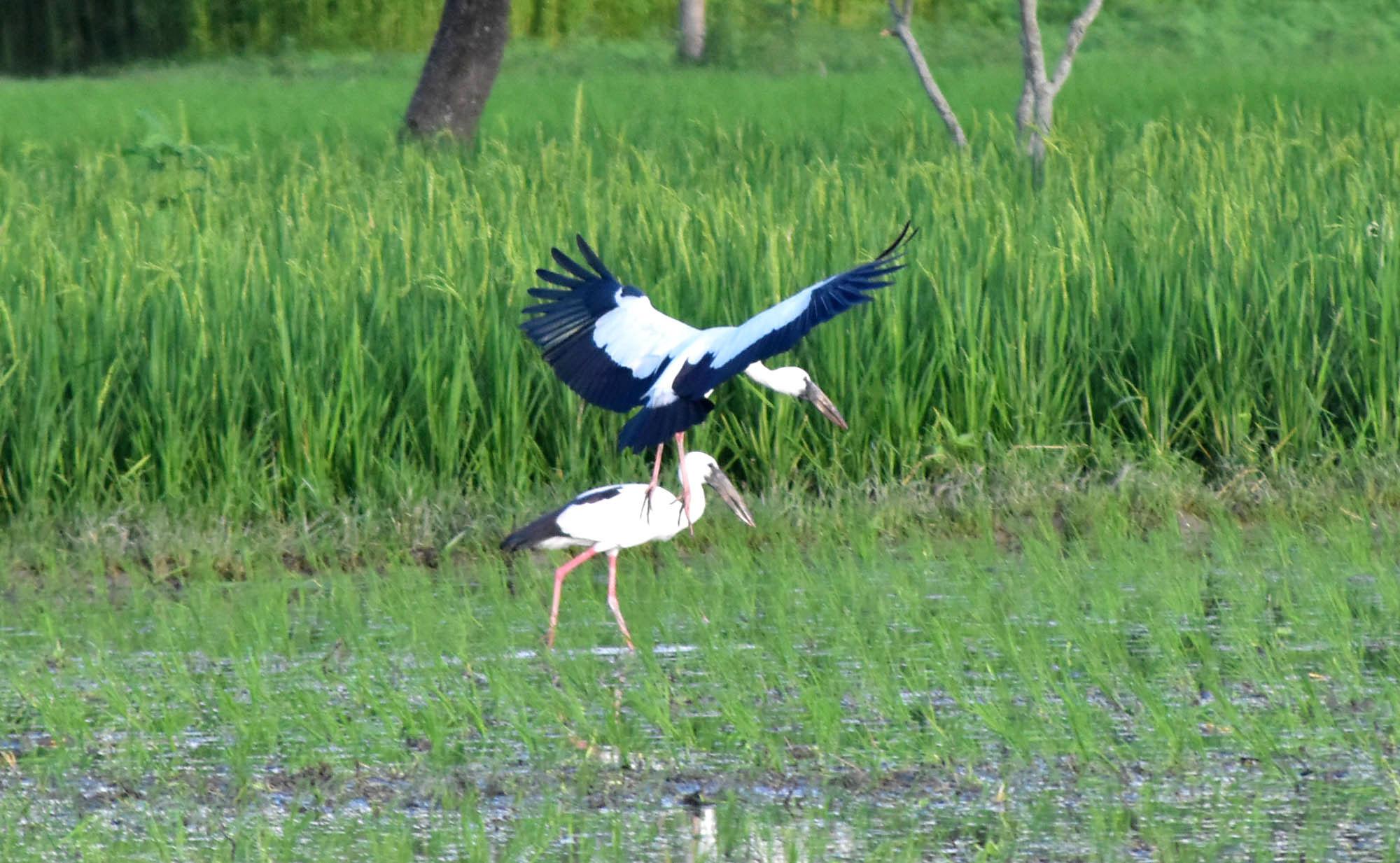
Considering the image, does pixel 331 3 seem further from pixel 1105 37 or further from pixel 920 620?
pixel 920 620

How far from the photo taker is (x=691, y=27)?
2591 centimetres

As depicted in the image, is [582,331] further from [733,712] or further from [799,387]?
[733,712]

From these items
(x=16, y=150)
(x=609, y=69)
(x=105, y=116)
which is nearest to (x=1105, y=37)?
(x=609, y=69)

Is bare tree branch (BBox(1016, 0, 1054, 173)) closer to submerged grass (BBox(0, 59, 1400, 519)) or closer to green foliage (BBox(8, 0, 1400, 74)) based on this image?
submerged grass (BBox(0, 59, 1400, 519))

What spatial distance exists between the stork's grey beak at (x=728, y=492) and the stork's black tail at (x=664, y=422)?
2.19 feet

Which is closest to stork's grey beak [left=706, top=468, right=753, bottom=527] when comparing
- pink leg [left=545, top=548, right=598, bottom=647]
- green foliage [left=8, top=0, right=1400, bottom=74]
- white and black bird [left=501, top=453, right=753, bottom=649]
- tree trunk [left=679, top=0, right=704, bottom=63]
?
white and black bird [left=501, top=453, right=753, bottom=649]

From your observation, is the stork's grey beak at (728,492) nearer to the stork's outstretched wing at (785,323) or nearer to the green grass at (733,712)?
the green grass at (733,712)

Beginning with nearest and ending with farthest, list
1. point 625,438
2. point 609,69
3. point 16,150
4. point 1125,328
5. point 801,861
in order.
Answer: point 801,861 → point 625,438 → point 1125,328 → point 16,150 → point 609,69

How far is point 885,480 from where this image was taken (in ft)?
20.0

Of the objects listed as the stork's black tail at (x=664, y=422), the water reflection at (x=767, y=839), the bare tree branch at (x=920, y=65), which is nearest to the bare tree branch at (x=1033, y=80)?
the bare tree branch at (x=920, y=65)

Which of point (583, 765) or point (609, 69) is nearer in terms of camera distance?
point (583, 765)

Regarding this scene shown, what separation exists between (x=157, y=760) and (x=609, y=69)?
20742 mm

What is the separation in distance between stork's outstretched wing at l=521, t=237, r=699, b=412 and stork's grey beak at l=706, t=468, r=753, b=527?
0.50 meters

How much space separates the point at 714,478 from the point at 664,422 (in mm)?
735
